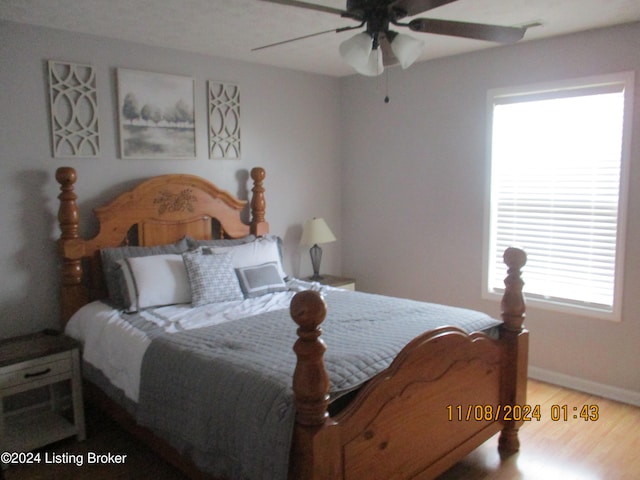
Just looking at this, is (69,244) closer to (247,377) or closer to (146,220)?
(146,220)

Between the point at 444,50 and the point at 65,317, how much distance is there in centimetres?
308

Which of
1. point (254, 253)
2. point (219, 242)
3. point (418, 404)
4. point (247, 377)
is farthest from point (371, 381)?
point (219, 242)

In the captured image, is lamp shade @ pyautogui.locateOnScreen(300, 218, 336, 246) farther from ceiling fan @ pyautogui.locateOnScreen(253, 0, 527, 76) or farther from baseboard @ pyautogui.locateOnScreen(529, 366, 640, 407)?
ceiling fan @ pyautogui.locateOnScreen(253, 0, 527, 76)

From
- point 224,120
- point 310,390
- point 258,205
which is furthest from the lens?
point 258,205

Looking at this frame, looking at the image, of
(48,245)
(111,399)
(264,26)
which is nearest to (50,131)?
(48,245)

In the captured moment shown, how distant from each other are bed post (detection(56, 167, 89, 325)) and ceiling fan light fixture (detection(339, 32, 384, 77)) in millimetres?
1837

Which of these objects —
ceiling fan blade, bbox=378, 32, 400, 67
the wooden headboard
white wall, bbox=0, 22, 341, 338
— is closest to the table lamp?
white wall, bbox=0, 22, 341, 338

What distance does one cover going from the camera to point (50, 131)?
3.09 m

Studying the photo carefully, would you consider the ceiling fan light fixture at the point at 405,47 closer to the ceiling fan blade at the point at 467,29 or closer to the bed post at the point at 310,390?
the ceiling fan blade at the point at 467,29

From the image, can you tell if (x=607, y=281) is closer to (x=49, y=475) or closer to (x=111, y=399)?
(x=111, y=399)

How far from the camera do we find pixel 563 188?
346 cm

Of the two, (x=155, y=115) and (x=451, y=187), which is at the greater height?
(x=155, y=115)

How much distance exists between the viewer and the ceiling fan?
1924 mm

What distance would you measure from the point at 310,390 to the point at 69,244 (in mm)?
2032
